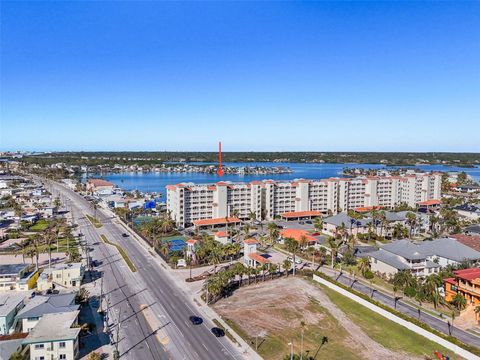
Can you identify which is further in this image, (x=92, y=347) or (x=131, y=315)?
(x=131, y=315)

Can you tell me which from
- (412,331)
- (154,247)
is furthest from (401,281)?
(154,247)

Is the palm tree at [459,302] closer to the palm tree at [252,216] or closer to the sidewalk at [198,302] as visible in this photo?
the sidewalk at [198,302]

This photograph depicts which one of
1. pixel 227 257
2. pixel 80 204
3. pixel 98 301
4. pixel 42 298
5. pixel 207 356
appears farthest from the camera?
pixel 80 204

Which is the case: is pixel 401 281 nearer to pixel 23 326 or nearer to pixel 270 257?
pixel 270 257

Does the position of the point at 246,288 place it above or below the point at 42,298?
below

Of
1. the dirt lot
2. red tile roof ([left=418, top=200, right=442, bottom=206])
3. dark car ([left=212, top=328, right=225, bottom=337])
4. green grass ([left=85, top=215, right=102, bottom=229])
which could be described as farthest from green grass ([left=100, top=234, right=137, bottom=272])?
red tile roof ([left=418, top=200, right=442, bottom=206])

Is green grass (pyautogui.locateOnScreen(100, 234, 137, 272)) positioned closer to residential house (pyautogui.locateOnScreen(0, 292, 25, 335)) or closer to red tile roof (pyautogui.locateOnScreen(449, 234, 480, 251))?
residential house (pyautogui.locateOnScreen(0, 292, 25, 335))
